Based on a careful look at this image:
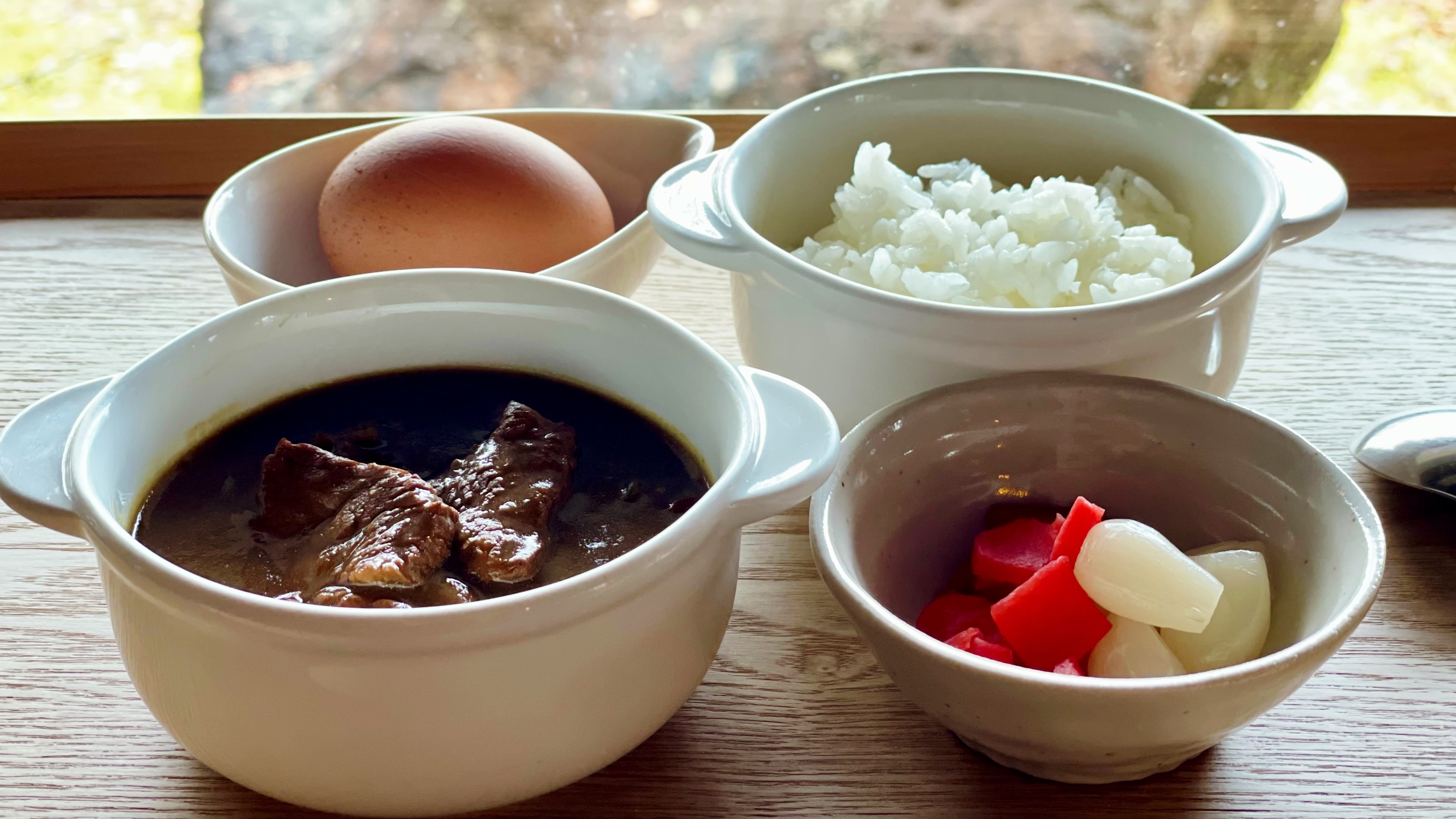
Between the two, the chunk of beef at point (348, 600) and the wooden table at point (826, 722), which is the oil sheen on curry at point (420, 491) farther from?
the wooden table at point (826, 722)

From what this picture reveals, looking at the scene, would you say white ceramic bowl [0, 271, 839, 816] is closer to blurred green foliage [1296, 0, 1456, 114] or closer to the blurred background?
the blurred background

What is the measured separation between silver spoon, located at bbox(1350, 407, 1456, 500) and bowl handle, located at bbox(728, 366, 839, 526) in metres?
0.50

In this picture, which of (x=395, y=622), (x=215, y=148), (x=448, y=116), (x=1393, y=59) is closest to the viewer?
(x=395, y=622)

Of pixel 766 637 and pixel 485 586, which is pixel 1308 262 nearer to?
pixel 766 637

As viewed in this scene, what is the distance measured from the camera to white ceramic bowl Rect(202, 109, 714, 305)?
3.41 feet

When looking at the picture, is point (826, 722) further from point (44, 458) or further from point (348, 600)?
point (44, 458)

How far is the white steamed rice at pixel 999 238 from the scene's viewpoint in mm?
943

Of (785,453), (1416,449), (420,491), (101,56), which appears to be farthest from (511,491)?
(101,56)

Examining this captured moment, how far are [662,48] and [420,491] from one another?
1123mm

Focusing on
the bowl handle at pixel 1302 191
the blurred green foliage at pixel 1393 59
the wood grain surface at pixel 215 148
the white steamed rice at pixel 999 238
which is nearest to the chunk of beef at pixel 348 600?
the white steamed rice at pixel 999 238

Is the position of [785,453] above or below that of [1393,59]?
above

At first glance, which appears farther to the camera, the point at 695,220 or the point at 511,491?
the point at 695,220

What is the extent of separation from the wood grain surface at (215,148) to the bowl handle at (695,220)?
461mm

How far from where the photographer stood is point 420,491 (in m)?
0.68
